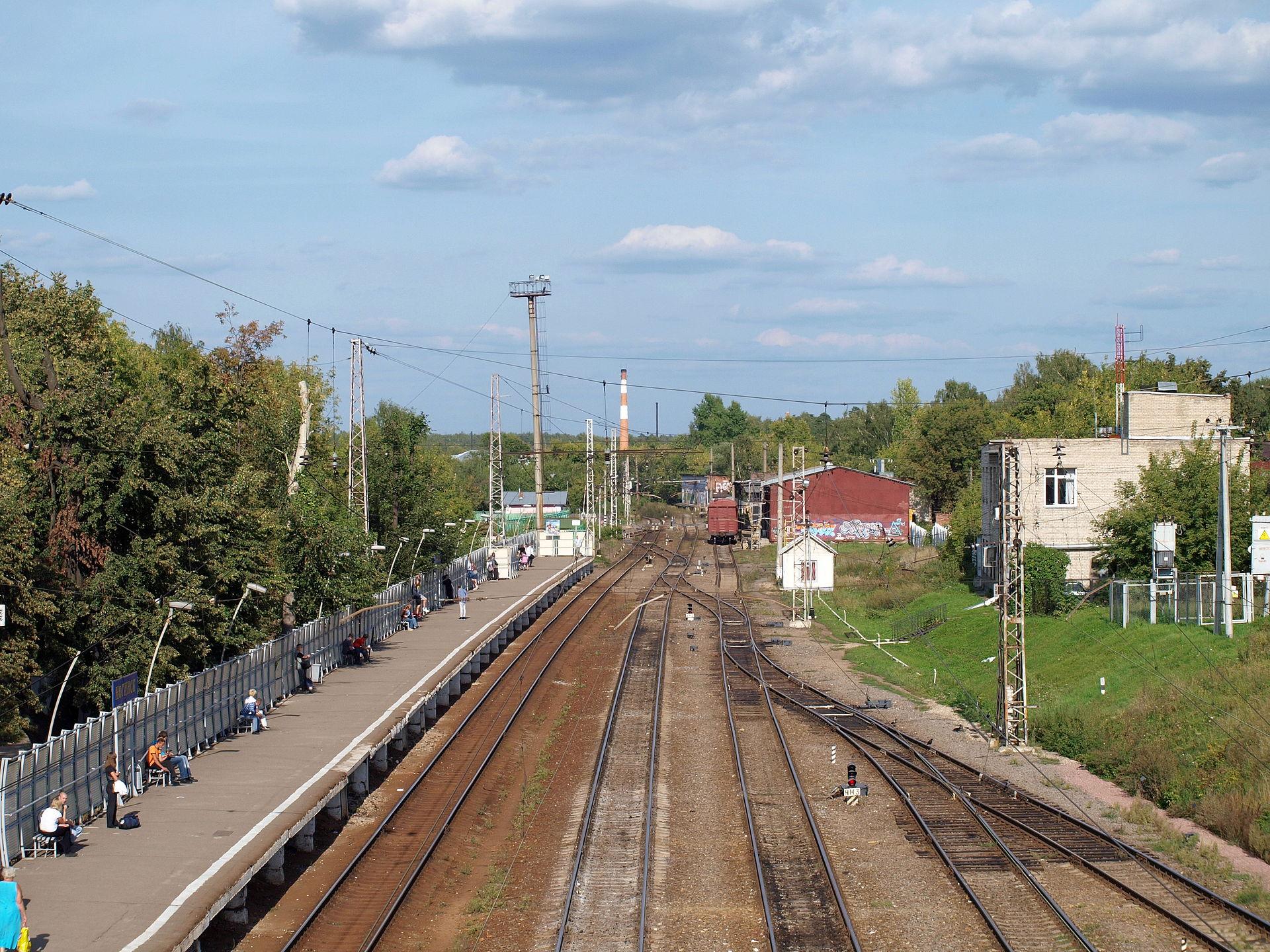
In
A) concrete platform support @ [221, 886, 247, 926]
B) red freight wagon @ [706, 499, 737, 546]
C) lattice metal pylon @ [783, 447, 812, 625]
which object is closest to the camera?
concrete platform support @ [221, 886, 247, 926]

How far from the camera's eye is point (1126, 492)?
37.4 meters

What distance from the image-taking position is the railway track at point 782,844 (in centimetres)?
1492

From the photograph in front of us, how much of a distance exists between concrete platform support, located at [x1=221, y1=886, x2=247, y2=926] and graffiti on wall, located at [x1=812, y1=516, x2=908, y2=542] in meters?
66.7

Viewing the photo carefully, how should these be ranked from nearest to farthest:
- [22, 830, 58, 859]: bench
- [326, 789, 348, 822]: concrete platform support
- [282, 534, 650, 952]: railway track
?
1. [282, 534, 650, 952]: railway track
2. [22, 830, 58, 859]: bench
3. [326, 789, 348, 822]: concrete platform support

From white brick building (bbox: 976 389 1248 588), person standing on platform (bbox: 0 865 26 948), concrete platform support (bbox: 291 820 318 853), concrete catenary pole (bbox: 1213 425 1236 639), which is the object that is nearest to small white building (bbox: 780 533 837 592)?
white brick building (bbox: 976 389 1248 588)

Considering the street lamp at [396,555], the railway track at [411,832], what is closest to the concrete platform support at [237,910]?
the railway track at [411,832]

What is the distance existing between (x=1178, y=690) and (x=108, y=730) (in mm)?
19167

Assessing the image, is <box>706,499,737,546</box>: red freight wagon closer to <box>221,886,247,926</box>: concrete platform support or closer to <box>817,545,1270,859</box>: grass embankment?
<box>817,545,1270,859</box>: grass embankment

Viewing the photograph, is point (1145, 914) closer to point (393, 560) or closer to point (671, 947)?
point (671, 947)

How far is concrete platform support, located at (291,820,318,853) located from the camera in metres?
17.6

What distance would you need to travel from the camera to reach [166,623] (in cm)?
2173

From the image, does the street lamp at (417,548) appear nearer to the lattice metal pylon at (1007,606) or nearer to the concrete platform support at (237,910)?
the lattice metal pylon at (1007,606)

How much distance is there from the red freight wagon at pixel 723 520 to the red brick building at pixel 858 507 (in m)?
4.49

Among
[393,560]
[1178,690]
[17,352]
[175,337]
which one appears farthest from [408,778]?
[175,337]
